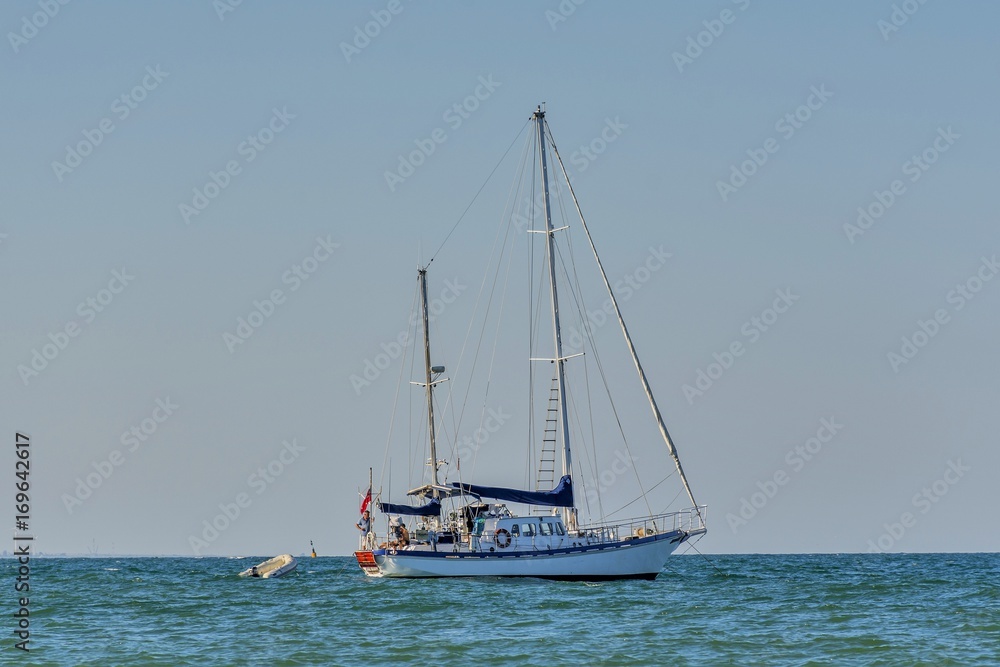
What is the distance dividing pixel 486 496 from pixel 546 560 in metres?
4.57

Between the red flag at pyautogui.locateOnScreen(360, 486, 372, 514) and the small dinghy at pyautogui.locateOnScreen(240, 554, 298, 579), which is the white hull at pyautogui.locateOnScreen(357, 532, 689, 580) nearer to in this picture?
the red flag at pyautogui.locateOnScreen(360, 486, 372, 514)

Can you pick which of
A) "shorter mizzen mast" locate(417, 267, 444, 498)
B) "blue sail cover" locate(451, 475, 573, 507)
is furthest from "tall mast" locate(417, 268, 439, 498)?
"blue sail cover" locate(451, 475, 573, 507)

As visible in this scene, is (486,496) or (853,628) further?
(486,496)

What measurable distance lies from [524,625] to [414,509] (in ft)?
86.2

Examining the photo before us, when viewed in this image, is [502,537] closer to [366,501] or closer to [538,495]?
[538,495]

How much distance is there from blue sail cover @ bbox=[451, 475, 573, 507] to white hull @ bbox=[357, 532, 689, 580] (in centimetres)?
270

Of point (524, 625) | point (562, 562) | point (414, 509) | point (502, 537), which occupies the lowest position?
point (524, 625)

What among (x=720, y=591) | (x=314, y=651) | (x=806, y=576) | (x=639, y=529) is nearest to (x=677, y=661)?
(x=314, y=651)

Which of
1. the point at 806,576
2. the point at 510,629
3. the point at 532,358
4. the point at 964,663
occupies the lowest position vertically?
the point at 964,663

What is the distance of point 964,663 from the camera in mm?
33688

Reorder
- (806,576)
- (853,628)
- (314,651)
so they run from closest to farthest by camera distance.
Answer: (314,651) → (853,628) → (806,576)

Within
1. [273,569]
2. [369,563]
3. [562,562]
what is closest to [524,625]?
[562,562]

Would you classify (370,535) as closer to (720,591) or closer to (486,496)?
(486,496)

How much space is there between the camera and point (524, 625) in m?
42.0
